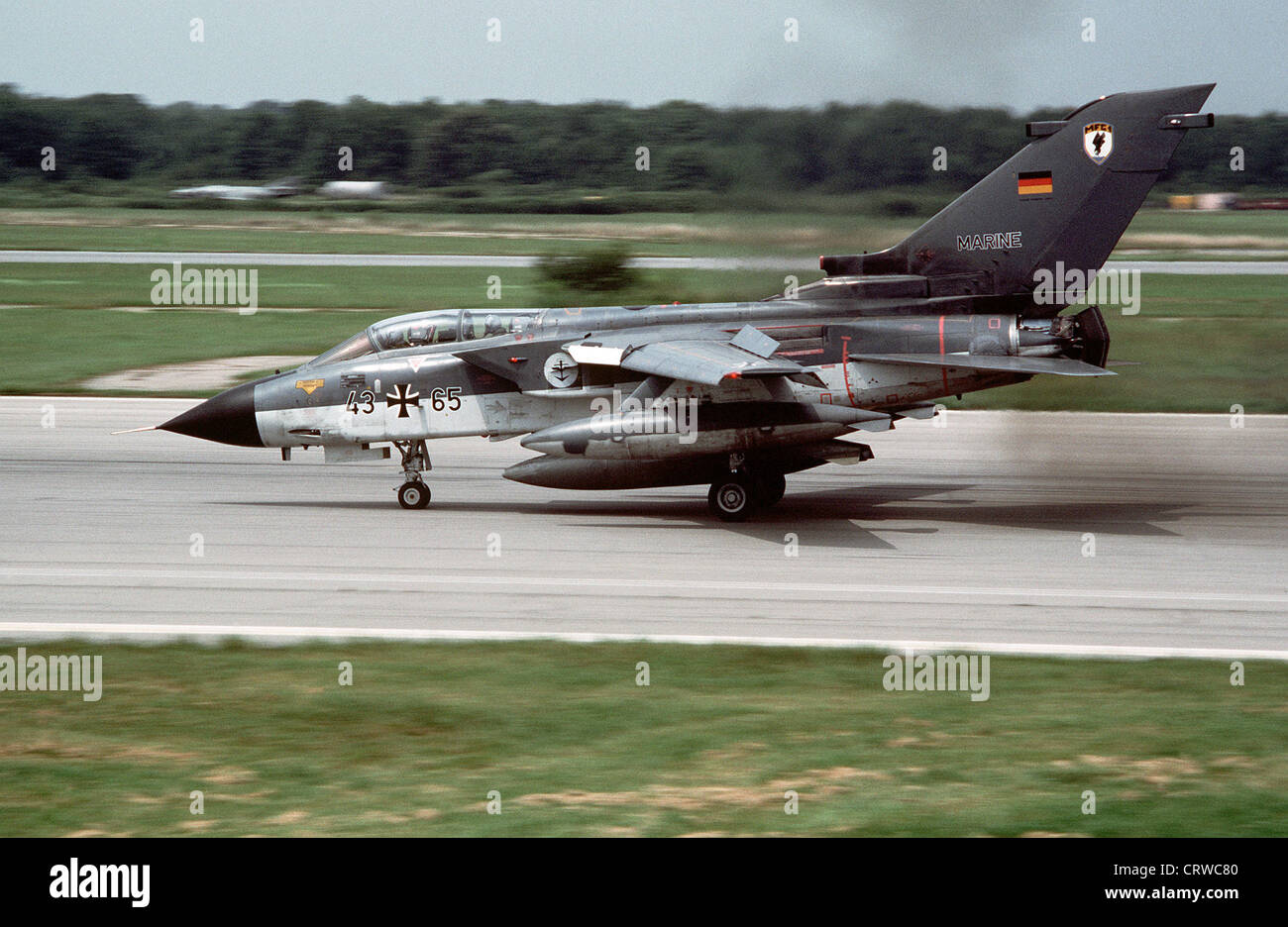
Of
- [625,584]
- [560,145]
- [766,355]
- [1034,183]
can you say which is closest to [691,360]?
[766,355]

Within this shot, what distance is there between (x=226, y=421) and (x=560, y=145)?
42603mm

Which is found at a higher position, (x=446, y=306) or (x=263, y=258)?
(x=263, y=258)

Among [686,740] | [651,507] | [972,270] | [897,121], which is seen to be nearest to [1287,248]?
[897,121]

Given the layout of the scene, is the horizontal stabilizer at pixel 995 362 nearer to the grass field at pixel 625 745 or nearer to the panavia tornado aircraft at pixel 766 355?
the panavia tornado aircraft at pixel 766 355

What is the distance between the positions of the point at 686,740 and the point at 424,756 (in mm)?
1683

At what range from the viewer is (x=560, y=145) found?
56781 mm

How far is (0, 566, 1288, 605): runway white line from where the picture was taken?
12.7m

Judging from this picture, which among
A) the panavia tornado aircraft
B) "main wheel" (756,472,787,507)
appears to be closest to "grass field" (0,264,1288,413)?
the panavia tornado aircraft

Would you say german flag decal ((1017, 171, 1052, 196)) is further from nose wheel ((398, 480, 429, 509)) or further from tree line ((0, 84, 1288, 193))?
nose wheel ((398, 480, 429, 509))

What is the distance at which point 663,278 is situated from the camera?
29.3 m

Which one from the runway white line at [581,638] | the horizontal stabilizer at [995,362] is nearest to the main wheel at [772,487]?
the horizontal stabilizer at [995,362]

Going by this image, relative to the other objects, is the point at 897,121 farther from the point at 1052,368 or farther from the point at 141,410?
the point at 141,410

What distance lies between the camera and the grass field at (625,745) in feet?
23.9

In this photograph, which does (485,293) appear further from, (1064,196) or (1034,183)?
(1064,196)
